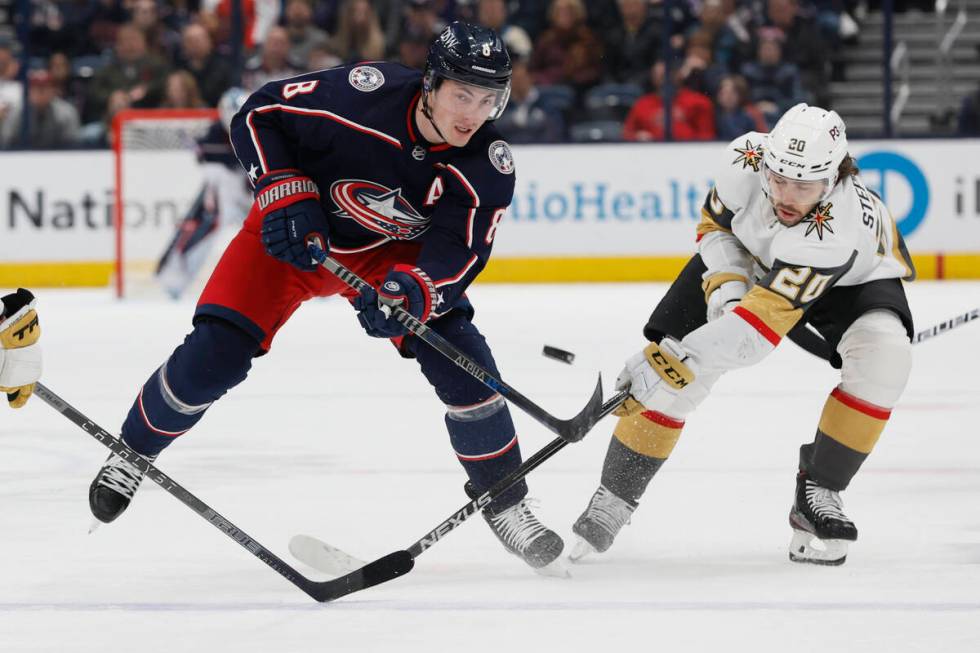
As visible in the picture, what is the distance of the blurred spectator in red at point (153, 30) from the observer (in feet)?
26.5

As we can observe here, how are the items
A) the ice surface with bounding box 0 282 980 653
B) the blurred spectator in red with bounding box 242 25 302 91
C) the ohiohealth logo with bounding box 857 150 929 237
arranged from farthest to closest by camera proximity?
the ohiohealth logo with bounding box 857 150 929 237 → the blurred spectator in red with bounding box 242 25 302 91 → the ice surface with bounding box 0 282 980 653

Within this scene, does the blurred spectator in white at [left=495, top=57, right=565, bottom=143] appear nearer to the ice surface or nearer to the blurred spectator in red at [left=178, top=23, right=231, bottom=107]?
the blurred spectator in red at [left=178, top=23, right=231, bottom=107]

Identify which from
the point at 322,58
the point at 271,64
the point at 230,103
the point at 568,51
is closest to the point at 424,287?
the point at 230,103

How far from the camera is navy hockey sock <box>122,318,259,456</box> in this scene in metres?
2.67

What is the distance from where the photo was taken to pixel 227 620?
91.4 inches

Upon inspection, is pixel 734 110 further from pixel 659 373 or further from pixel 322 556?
pixel 322 556

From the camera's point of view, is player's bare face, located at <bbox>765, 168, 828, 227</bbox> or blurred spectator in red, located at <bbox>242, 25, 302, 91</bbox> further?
blurred spectator in red, located at <bbox>242, 25, 302, 91</bbox>

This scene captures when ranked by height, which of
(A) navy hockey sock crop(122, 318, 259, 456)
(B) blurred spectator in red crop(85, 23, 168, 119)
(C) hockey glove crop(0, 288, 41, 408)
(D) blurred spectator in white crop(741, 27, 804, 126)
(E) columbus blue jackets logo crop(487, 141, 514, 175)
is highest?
(E) columbus blue jackets logo crop(487, 141, 514, 175)

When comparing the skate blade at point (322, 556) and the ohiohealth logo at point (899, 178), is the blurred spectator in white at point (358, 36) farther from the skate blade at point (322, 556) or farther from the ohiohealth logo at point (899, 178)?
the skate blade at point (322, 556)

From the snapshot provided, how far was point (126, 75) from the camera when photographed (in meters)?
7.93

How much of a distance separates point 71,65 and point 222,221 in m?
1.52

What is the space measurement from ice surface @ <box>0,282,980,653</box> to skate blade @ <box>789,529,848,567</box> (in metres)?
0.03

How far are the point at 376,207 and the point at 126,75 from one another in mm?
5527

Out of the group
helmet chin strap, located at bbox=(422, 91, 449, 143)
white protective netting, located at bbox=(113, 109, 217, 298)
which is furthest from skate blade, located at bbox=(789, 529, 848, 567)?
white protective netting, located at bbox=(113, 109, 217, 298)
